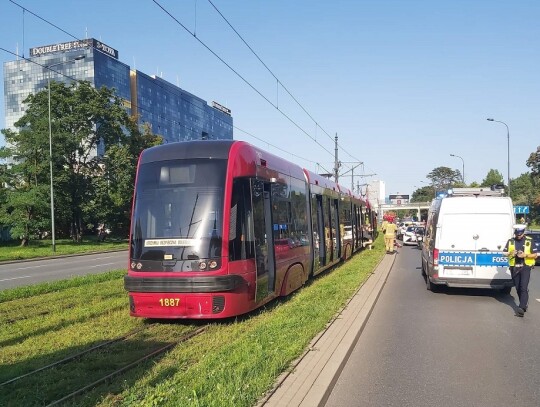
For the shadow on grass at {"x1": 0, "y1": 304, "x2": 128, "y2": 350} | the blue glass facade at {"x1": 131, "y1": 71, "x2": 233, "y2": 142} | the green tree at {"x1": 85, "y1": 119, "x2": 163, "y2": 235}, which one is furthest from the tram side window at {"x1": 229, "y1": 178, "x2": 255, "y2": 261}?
the blue glass facade at {"x1": 131, "y1": 71, "x2": 233, "y2": 142}

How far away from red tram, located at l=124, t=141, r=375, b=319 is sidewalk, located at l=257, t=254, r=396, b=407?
1.66 meters

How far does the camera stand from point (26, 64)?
10675cm

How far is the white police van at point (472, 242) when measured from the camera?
37.7 feet

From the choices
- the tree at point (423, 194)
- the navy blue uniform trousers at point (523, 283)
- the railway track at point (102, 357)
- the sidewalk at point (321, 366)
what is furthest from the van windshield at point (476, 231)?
the tree at point (423, 194)

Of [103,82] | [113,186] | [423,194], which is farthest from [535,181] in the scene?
[103,82]

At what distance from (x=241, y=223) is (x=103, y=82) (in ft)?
330

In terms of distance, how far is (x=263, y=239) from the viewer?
9414 mm

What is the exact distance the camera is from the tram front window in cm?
833

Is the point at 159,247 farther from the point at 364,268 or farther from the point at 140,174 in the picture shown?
the point at 364,268

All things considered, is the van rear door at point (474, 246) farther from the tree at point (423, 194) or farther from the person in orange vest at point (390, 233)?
the tree at point (423, 194)

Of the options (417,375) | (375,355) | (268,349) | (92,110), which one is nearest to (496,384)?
(417,375)

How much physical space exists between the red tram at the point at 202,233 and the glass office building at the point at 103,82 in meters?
85.9

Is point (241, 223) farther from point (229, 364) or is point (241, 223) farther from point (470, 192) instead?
point (470, 192)

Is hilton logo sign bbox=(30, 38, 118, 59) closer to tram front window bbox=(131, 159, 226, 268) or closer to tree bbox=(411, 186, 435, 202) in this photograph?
tree bbox=(411, 186, 435, 202)
